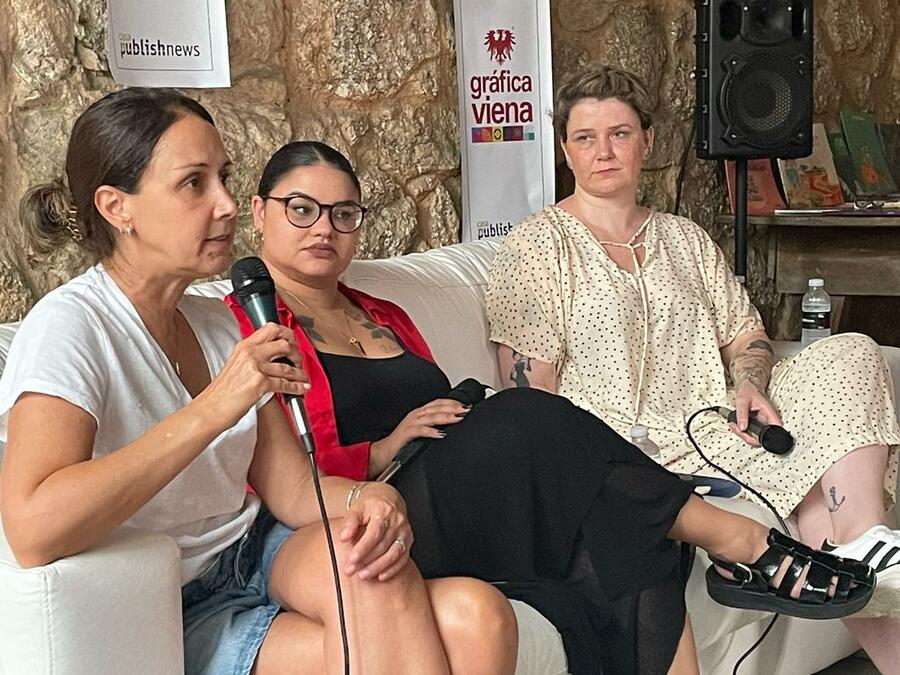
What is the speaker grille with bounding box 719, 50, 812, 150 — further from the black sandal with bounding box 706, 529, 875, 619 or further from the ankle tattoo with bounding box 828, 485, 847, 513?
the black sandal with bounding box 706, 529, 875, 619

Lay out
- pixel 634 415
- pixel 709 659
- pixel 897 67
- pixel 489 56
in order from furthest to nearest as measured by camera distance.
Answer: pixel 897 67 → pixel 489 56 → pixel 634 415 → pixel 709 659

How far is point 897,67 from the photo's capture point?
477cm

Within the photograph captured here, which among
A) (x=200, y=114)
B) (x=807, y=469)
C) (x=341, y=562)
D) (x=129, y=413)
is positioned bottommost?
(x=807, y=469)

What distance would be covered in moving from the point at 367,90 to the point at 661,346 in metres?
0.85

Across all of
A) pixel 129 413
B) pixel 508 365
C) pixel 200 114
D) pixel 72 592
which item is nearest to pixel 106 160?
pixel 200 114

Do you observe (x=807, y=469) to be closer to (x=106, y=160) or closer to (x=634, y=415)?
(x=634, y=415)

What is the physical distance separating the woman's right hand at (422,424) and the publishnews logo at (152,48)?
89 cm

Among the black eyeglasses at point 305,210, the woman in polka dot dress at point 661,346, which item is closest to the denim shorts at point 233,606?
the black eyeglasses at point 305,210

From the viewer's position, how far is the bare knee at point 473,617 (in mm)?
1556

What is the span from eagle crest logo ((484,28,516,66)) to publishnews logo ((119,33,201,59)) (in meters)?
0.90

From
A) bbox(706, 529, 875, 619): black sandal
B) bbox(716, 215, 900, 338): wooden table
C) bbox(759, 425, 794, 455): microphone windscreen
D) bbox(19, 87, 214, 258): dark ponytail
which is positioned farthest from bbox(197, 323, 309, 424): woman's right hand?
bbox(716, 215, 900, 338): wooden table

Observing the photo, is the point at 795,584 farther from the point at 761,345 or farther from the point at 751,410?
the point at 761,345

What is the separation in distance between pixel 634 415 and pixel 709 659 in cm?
58

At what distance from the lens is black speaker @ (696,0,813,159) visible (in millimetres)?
3344
